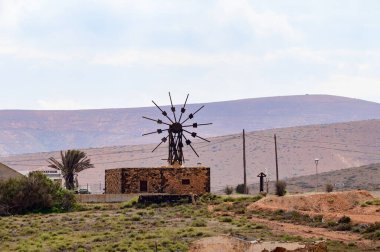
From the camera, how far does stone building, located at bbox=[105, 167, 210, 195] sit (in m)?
58.1

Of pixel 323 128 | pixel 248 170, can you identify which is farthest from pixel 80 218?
pixel 323 128

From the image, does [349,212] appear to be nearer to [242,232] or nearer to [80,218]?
[242,232]

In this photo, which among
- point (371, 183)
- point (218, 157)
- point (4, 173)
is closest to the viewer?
point (4, 173)

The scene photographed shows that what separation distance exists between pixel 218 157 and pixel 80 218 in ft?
412

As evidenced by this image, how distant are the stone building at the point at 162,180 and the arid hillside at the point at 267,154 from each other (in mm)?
85386

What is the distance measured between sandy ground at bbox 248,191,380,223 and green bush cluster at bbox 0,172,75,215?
14590mm

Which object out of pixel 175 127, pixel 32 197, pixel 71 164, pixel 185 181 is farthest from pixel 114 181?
pixel 32 197

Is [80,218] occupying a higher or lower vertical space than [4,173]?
lower

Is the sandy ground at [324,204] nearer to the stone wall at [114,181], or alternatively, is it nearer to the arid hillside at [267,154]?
the stone wall at [114,181]

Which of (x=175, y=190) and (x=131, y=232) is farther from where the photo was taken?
(x=175, y=190)

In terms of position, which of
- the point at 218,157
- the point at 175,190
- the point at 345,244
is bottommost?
the point at 345,244

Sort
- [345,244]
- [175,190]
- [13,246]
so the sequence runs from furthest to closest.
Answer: [175,190], [13,246], [345,244]

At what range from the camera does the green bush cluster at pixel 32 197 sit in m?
52.1

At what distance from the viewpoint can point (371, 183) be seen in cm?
9938
